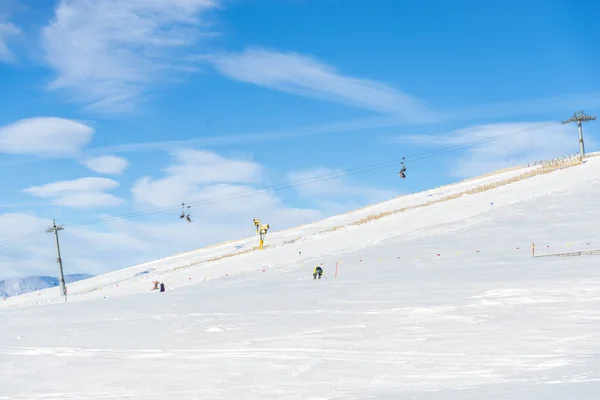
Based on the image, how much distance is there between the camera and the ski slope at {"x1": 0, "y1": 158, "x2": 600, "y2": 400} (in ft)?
35.6

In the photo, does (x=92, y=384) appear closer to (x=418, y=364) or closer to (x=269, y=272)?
(x=418, y=364)

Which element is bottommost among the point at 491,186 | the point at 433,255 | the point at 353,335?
the point at 353,335

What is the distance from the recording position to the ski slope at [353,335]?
10.8m

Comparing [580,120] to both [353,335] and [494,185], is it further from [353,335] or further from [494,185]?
[353,335]

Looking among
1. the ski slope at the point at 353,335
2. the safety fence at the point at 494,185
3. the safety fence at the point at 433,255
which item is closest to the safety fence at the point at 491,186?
the safety fence at the point at 494,185

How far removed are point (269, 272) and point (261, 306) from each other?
16755mm

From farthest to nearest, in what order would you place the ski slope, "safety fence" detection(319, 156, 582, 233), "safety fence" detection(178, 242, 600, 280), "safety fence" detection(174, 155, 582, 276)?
"safety fence" detection(319, 156, 582, 233), "safety fence" detection(174, 155, 582, 276), "safety fence" detection(178, 242, 600, 280), the ski slope

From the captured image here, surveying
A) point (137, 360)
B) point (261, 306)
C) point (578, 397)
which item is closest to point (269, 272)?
point (261, 306)

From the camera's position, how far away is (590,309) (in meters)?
17.0

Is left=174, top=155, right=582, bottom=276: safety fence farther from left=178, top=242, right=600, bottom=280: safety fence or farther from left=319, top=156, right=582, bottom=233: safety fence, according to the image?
left=178, top=242, right=600, bottom=280: safety fence

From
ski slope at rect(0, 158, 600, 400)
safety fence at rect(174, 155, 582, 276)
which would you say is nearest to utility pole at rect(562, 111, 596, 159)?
safety fence at rect(174, 155, 582, 276)

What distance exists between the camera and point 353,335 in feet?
52.5

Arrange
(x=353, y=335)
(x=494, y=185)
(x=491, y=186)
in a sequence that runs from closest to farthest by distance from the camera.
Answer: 1. (x=353, y=335)
2. (x=491, y=186)
3. (x=494, y=185)

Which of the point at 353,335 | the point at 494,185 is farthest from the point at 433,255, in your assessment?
the point at 494,185
